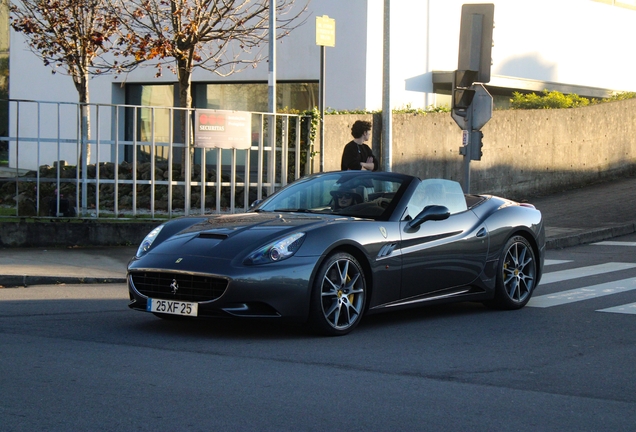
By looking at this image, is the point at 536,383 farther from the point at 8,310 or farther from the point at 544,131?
the point at 544,131

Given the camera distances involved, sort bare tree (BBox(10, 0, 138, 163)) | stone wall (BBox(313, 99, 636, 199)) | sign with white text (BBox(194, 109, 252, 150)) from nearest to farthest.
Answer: sign with white text (BBox(194, 109, 252, 150))
stone wall (BBox(313, 99, 636, 199))
bare tree (BBox(10, 0, 138, 163))

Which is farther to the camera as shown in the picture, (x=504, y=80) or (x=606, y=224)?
(x=504, y=80)

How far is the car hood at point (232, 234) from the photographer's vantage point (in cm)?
734

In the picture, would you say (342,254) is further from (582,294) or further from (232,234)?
(582,294)

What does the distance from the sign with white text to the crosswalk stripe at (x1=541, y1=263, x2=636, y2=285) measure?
17.7 ft

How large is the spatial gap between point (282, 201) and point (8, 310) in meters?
2.65

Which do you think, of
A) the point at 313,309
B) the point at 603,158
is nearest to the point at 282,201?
the point at 313,309

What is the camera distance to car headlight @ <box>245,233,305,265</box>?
7219mm

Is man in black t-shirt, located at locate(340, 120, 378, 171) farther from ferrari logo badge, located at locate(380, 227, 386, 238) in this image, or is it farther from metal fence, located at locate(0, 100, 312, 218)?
ferrari logo badge, located at locate(380, 227, 386, 238)

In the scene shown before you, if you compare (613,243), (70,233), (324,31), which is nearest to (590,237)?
(613,243)

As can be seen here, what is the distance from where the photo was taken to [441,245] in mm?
8438

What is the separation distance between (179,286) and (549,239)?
9.43m

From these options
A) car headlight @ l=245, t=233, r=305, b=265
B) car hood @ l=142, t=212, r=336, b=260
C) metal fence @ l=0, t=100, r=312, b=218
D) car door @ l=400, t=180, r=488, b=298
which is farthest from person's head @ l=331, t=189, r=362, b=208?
metal fence @ l=0, t=100, r=312, b=218

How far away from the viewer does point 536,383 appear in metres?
6.03
